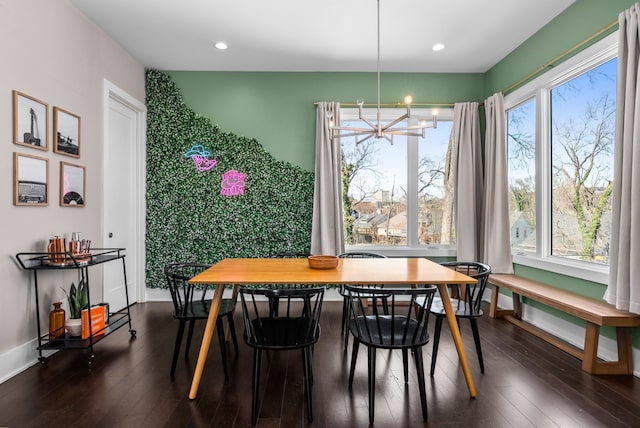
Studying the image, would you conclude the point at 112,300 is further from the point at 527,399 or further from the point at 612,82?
the point at 612,82

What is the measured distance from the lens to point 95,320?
2857mm

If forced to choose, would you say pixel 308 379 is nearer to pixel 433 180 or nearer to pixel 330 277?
pixel 330 277

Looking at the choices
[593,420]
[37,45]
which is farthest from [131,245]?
[593,420]

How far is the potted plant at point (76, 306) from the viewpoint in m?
2.77

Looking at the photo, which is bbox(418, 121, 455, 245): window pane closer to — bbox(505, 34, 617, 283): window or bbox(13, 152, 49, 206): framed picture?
bbox(505, 34, 617, 283): window

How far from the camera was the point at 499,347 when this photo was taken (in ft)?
10.00

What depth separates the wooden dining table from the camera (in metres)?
2.21

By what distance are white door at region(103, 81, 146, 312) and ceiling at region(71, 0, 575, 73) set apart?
2.32 ft

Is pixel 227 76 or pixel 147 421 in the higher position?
pixel 227 76

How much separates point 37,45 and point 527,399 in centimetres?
434

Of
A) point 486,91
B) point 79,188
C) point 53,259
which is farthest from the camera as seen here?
point 486,91

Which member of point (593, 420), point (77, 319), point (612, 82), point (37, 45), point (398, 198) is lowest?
point (593, 420)

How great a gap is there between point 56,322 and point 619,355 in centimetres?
426

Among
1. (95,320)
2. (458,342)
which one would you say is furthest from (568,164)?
(95,320)
